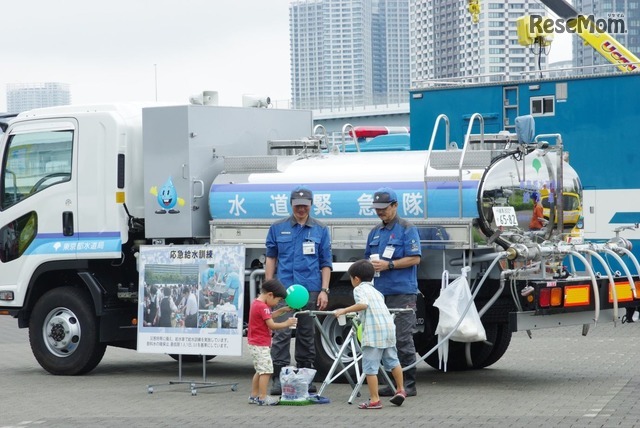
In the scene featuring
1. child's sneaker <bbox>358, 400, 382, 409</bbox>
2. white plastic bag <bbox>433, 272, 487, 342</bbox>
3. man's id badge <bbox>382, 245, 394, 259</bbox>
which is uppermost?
man's id badge <bbox>382, 245, 394, 259</bbox>

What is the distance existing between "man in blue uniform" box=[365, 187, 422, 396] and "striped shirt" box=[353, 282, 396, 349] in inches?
26.2

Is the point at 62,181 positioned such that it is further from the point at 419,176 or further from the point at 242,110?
the point at 419,176

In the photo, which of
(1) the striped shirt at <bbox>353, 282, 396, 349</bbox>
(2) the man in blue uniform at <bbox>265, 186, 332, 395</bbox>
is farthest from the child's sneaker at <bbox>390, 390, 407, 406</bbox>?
(2) the man in blue uniform at <bbox>265, 186, 332, 395</bbox>

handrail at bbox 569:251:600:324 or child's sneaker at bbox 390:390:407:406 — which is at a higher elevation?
handrail at bbox 569:251:600:324

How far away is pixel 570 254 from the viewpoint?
39.4 feet

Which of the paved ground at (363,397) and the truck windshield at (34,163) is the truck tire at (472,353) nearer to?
the paved ground at (363,397)

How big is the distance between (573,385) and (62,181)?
18.4ft

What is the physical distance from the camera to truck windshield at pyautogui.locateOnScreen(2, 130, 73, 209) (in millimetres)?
13812

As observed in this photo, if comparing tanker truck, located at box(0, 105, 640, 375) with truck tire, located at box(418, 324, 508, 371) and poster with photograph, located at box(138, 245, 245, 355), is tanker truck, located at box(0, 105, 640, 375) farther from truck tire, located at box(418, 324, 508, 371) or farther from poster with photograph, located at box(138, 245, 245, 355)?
poster with photograph, located at box(138, 245, 245, 355)

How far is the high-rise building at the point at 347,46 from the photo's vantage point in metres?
103

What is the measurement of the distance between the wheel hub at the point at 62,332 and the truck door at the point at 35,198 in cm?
50

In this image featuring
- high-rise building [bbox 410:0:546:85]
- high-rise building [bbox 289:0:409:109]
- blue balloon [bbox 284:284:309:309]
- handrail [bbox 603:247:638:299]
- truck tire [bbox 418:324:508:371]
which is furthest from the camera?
high-rise building [bbox 289:0:409:109]

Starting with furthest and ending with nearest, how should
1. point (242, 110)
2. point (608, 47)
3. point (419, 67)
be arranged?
point (419, 67) < point (608, 47) < point (242, 110)

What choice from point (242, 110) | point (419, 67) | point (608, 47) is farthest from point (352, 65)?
point (242, 110)
